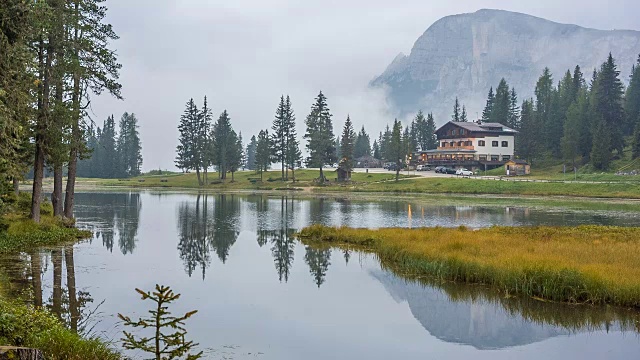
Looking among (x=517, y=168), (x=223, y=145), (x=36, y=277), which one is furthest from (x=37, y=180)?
(x=517, y=168)

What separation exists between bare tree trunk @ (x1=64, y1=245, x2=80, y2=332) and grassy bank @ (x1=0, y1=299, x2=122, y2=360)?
2.74 meters

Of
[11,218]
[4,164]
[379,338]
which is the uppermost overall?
[4,164]

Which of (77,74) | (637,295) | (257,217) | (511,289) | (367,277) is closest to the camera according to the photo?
(637,295)

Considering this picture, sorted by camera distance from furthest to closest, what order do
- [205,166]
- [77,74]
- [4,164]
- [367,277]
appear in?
[205,166] < [77,74] < [367,277] < [4,164]

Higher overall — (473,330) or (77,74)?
(77,74)

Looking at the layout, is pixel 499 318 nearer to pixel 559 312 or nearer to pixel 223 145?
pixel 559 312

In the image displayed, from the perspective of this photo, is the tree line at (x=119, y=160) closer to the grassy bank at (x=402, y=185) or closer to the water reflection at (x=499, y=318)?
the grassy bank at (x=402, y=185)

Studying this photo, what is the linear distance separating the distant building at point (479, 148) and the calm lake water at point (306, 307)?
9992 cm

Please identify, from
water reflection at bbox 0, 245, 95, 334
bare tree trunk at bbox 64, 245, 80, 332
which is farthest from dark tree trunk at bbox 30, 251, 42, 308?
bare tree trunk at bbox 64, 245, 80, 332

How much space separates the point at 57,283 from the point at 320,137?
98908 millimetres

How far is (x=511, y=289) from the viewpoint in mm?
20516

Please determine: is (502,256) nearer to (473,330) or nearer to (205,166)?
(473,330)


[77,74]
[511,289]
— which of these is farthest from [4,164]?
[511,289]

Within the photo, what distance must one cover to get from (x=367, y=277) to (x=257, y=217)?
99.4ft
